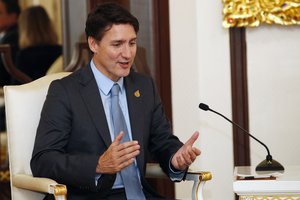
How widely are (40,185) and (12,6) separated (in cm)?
166

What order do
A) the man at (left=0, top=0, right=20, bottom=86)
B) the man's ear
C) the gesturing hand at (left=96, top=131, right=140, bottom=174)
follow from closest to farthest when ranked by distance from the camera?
the gesturing hand at (left=96, top=131, right=140, bottom=174)
the man's ear
the man at (left=0, top=0, right=20, bottom=86)

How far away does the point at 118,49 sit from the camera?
3.19 metres

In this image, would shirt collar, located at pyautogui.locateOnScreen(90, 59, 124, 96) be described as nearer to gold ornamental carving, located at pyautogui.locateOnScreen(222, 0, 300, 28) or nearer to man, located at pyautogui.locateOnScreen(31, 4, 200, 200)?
man, located at pyautogui.locateOnScreen(31, 4, 200, 200)

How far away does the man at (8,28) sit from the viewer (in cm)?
426

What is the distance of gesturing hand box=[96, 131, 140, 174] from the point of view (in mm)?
2768

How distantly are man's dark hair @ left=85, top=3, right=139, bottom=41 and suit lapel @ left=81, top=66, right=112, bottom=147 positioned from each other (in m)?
0.19

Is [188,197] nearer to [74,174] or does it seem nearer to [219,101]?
[219,101]

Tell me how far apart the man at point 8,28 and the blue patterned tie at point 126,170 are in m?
→ 1.22

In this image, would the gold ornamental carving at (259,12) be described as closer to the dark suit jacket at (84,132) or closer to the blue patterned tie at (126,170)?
the dark suit jacket at (84,132)

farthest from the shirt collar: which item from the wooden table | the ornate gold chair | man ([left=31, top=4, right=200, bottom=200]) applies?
the wooden table

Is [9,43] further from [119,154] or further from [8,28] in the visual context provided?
[119,154]

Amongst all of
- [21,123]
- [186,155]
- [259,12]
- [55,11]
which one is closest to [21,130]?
[21,123]

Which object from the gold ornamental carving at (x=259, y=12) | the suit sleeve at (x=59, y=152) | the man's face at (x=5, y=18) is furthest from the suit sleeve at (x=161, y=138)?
the man's face at (x=5, y=18)

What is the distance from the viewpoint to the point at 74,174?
2.95 metres
